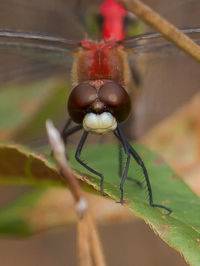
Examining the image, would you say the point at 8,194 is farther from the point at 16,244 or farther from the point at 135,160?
the point at 135,160

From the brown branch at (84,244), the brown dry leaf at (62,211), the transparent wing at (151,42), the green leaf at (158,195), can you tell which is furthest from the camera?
the brown dry leaf at (62,211)

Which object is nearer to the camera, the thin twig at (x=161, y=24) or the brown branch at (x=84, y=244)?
the brown branch at (x=84, y=244)

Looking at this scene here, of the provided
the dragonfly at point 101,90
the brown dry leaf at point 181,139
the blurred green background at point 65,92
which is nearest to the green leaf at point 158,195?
the dragonfly at point 101,90

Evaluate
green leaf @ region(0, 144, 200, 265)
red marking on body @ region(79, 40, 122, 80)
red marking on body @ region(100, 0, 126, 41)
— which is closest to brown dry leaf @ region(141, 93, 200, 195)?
green leaf @ region(0, 144, 200, 265)

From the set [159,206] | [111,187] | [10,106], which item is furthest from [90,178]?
[10,106]

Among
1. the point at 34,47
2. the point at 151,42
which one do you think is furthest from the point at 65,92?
the point at 151,42

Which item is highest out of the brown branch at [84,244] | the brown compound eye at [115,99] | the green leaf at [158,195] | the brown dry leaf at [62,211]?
the brown compound eye at [115,99]

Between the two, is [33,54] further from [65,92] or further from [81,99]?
[81,99]

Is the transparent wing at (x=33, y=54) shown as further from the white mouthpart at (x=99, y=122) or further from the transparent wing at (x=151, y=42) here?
the white mouthpart at (x=99, y=122)

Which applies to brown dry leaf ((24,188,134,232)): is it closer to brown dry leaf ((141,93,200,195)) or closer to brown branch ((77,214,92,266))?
brown dry leaf ((141,93,200,195))
